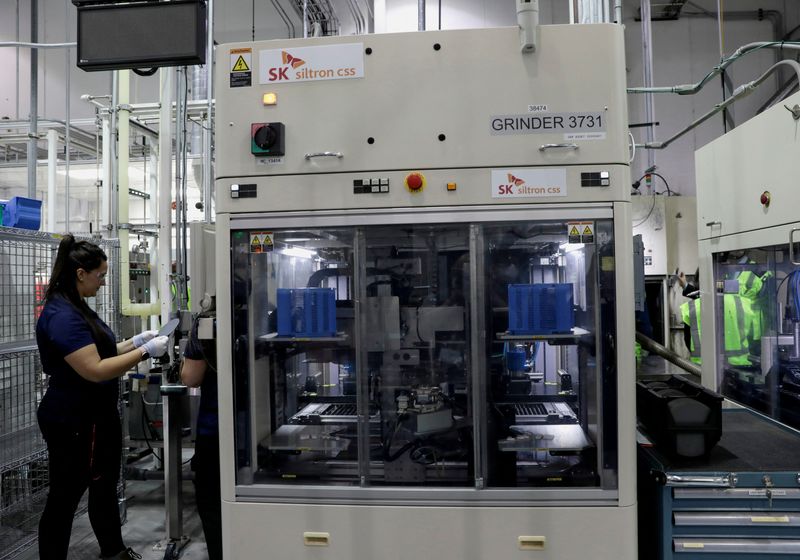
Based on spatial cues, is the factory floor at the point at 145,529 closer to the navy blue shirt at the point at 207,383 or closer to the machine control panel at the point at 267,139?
the navy blue shirt at the point at 207,383

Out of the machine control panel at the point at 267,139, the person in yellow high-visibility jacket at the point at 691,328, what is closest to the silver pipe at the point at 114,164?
the machine control panel at the point at 267,139

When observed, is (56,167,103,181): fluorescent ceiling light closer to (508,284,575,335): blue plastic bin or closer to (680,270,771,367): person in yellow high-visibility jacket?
(508,284,575,335): blue plastic bin

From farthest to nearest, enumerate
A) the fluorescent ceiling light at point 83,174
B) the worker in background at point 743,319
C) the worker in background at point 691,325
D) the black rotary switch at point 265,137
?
the fluorescent ceiling light at point 83,174 < the worker in background at point 691,325 < the worker in background at point 743,319 < the black rotary switch at point 265,137

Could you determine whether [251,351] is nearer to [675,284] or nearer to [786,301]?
[786,301]

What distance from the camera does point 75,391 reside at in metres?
2.35

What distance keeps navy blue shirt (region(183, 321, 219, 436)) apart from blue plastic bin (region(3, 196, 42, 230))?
1.46m

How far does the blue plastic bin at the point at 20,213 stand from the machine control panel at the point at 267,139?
170 cm

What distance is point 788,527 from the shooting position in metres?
1.86

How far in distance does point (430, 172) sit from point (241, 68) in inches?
32.5

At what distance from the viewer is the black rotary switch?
195 cm

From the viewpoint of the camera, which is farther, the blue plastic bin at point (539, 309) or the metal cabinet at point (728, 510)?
the blue plastic bin at point (539, 309)

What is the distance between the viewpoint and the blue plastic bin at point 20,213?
2836mm

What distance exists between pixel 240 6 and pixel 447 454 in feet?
18.9

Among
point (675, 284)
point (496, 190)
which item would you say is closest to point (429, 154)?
point (496, 190)
